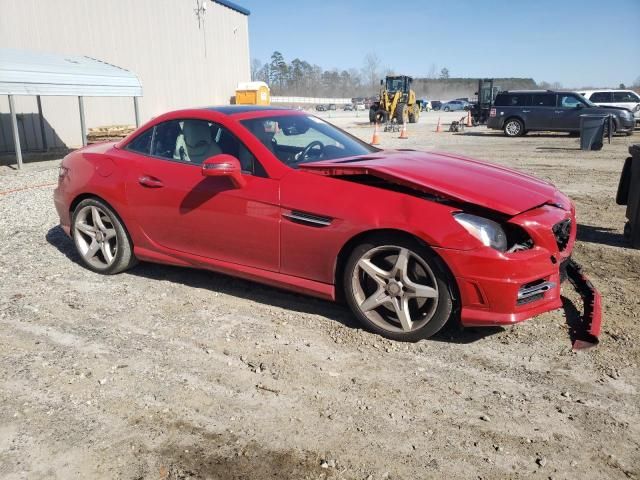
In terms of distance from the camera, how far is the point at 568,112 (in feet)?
65.8

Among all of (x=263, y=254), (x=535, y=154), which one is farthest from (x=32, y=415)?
(x=535, y=154)

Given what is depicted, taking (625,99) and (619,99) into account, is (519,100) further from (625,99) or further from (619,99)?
(625,99)

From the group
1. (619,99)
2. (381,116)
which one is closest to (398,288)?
(619,99)

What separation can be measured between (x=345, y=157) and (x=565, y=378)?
2.17 metres

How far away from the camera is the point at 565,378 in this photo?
9.99ft

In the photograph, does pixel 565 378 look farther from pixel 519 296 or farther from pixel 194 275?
pixel 194 275

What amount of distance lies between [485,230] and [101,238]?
3.33 metres

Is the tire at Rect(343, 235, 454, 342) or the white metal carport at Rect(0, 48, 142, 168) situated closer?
the tire at Rect(343, 235, 454, 342)

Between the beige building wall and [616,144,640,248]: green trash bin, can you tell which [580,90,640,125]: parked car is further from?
[616,144,640,248]: green trash bin

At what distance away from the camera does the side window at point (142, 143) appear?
4.50m

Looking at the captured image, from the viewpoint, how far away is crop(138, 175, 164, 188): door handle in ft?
13.9

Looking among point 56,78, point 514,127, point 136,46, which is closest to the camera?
point 56,78

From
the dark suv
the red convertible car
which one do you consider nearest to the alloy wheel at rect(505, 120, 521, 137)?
the dark suv

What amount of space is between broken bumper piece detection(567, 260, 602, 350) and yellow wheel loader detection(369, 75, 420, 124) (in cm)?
2518
